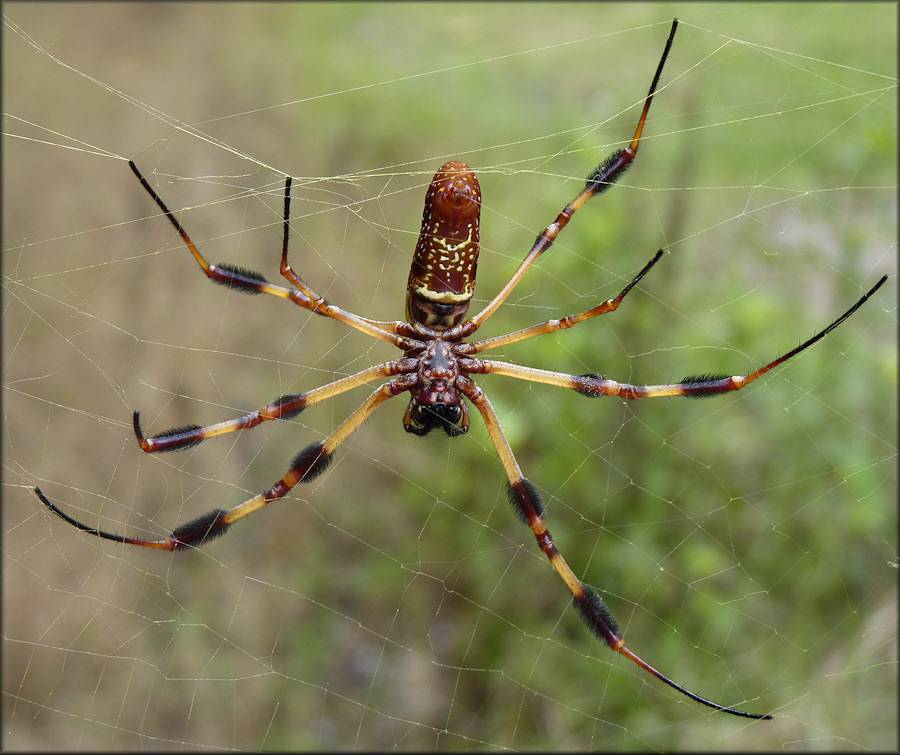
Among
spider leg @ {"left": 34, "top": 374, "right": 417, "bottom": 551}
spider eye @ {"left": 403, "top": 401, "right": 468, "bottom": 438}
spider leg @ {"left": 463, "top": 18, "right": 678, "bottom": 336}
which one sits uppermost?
spider leg @ {"left": 463, "top": 18, "right": 678, "bottom": 336}

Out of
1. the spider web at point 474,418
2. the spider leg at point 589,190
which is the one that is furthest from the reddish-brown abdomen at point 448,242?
the spider web at point 474,418

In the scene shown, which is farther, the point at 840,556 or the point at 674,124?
the point at 674,124

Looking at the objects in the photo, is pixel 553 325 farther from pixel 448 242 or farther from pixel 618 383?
pixel 448 242

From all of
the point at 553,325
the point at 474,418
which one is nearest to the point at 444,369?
the point at 553,325

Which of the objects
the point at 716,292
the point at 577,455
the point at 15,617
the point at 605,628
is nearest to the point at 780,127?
the point at 716,292

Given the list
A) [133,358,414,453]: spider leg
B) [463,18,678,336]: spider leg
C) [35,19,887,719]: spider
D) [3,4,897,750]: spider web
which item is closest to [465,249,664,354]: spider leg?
[35,19,887,719]: spider

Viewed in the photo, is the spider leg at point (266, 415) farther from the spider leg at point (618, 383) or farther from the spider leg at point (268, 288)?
the spider leg at point (618, 383)

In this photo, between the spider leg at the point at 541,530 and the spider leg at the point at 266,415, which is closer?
the spider leg at the point at 266,415

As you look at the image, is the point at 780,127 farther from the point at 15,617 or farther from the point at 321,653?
the point at 15,617

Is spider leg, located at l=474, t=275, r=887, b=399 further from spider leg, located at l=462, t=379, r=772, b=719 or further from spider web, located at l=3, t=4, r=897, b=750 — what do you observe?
spider web, located at l=3, t=4, r=897, b=750
